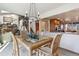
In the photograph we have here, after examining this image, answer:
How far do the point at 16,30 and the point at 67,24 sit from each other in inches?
188

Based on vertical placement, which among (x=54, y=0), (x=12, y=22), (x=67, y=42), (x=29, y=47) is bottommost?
(x=67, y=42)

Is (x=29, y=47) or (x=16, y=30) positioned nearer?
(x=29, y=47)

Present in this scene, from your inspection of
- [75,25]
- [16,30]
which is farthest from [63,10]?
[16,30]

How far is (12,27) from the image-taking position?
10.9 metres

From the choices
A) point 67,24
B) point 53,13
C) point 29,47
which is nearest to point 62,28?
point 67,24

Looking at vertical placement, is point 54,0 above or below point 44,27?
above

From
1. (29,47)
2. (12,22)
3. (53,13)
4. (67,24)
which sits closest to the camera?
(29,47)

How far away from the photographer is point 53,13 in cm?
616

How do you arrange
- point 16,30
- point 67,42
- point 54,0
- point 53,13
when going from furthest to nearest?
Answer: point 16,30, point 53,13, point 67,42, point 54,0

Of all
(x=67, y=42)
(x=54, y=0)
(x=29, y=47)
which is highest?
(x=54, y=0)

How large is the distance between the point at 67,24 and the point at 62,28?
59 cm

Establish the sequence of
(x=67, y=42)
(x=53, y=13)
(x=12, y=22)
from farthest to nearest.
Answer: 1. (x=12, y=22)
2. (x=53, y=13)
3. (x=67, y=42)

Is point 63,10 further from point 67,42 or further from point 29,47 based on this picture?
point 29,47

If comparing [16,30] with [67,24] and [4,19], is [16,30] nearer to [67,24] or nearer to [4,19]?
[4,19]
